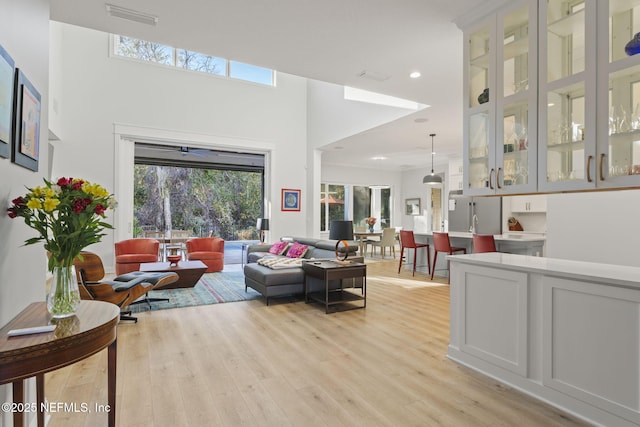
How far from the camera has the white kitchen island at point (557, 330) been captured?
6.15ft

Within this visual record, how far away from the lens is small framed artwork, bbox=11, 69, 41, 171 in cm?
163

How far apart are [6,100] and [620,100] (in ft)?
10.7

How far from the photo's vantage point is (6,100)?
4.98ft

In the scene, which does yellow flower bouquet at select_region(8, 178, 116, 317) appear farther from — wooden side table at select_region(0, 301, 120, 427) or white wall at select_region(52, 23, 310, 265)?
white wall at select_region(52, 23, 310, 265)

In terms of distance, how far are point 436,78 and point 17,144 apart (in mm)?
3991

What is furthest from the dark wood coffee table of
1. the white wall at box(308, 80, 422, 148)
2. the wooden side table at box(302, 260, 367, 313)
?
the white wall at box(308, 80, 422, 148)

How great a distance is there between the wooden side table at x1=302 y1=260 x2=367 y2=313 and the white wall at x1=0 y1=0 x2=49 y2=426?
2886 mm

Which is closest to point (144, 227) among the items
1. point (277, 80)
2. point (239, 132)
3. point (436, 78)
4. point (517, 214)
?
point (239, 132)

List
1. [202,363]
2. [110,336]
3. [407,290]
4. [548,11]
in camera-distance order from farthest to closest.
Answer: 1. [407,290]
2. [202,363]
3. [548,11]
4. [110,336]

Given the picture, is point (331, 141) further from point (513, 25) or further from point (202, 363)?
point (202, 363)

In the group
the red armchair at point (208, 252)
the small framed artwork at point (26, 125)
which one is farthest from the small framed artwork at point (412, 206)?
the small framed artwork at point (26, 125)

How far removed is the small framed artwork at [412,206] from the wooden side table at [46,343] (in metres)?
10.3

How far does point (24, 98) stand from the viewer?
67.1 inches

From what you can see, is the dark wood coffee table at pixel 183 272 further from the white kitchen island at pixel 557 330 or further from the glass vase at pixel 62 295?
the white kitchen island at pixel 557 330
